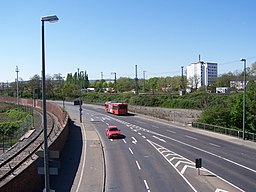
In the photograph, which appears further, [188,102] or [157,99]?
[157,99]

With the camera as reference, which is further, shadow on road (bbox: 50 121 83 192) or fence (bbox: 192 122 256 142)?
fence (bbox: 192 122 256 142)

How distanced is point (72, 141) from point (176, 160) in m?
13.9

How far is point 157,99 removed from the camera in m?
102

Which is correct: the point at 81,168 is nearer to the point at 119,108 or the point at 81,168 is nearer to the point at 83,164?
the point at 83,164

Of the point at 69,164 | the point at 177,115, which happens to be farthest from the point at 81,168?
the point at 177,115

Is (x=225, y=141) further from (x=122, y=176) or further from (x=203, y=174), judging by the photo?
(x=122, y=176)

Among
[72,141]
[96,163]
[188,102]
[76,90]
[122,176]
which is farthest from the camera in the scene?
[76,90]

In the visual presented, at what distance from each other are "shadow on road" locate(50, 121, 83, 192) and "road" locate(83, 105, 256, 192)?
234 centimetres

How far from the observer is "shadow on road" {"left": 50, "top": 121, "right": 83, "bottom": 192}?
2101 centimetres

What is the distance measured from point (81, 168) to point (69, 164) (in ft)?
6.30

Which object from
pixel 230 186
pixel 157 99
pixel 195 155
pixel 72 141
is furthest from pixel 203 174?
pixel 157 99

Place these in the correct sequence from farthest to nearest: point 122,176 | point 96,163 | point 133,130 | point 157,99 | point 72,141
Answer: point 157,99 < point 133,130 < point 72,141 < point 96,163 < point 122,176

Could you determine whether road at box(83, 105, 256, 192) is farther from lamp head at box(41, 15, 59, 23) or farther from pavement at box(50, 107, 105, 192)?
lamp head at box(41, 15, 59, 23)

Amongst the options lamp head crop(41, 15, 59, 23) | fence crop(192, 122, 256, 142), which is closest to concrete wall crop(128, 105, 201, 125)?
fence crop(192, 122, 256, 142)
